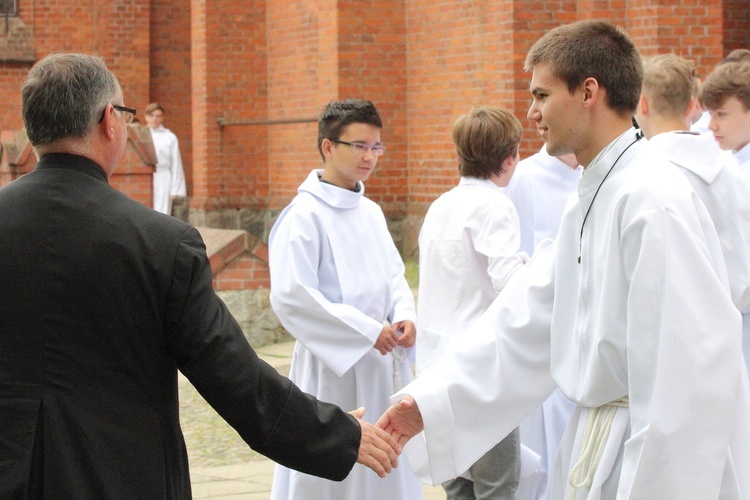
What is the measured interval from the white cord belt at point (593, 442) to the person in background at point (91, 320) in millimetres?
899

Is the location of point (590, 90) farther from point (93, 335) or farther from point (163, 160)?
point (163, 160)

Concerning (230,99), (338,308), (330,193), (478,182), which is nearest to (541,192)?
(478,182)

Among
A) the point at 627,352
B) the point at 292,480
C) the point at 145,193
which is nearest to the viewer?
the point at 627,352

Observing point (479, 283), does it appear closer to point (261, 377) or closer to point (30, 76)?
point (261, 377)

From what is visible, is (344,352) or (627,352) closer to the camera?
(627,352)

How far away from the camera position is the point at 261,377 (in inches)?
127

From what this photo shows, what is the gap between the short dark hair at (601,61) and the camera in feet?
10.5

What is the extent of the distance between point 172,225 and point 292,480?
2.45 meters

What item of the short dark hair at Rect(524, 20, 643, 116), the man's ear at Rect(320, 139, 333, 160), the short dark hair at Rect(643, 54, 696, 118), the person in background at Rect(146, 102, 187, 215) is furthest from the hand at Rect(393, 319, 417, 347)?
the person in background at Rect(146, 102, 187, 215)

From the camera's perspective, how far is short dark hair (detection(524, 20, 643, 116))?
320cm

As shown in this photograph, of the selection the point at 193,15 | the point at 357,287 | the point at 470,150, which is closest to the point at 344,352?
the point at 357,287

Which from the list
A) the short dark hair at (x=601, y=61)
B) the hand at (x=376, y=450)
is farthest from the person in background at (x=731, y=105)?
the hand at (x=376, y=450)

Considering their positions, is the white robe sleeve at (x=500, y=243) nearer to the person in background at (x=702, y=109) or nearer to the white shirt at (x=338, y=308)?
the white shirt at (x=338, y=308)

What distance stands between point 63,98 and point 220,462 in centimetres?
479
